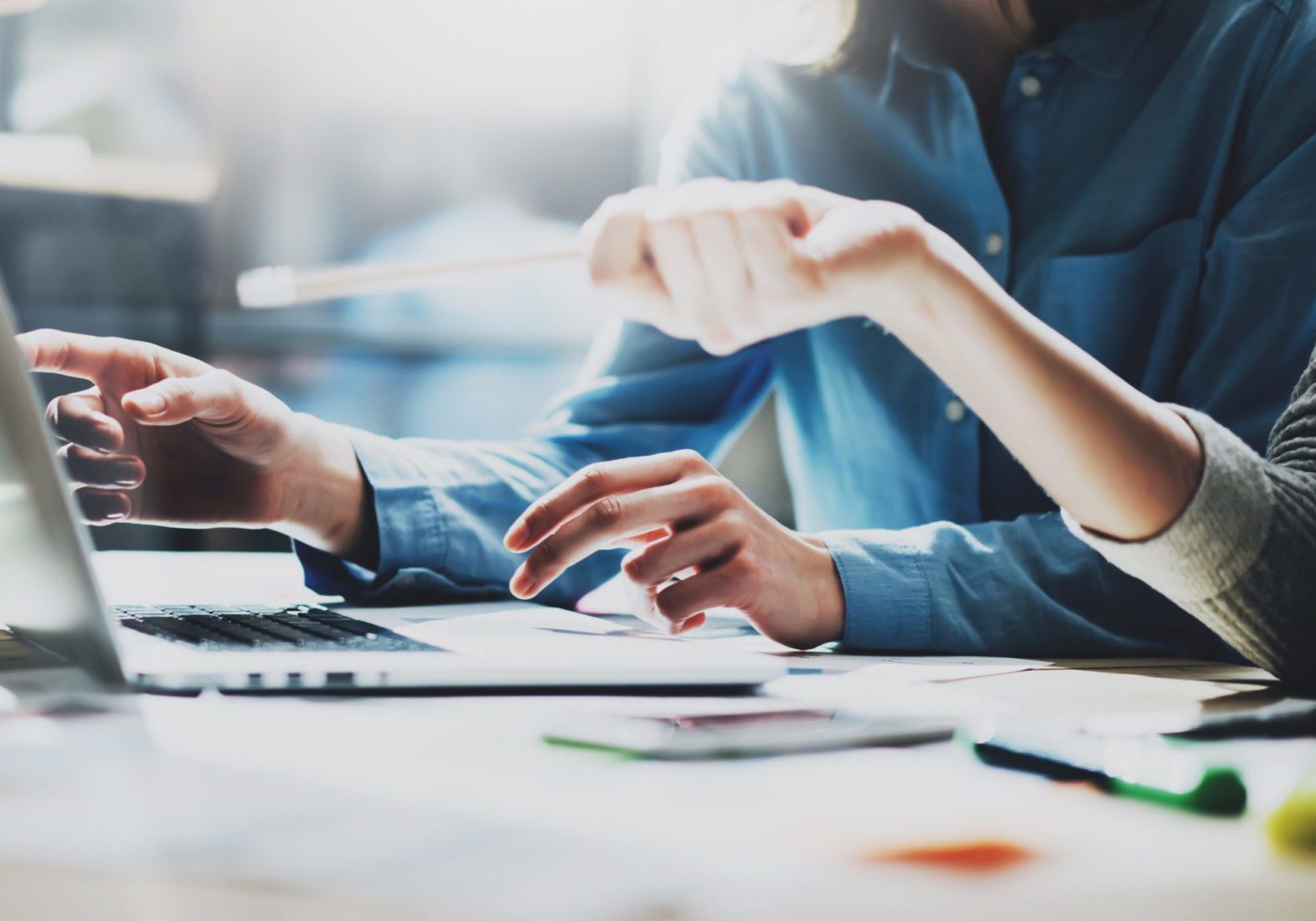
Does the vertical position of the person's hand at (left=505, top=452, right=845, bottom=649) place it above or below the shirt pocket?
below

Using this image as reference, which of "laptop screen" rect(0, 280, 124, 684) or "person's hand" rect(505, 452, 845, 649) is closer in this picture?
"laptop screen" rect(0, 280, 124, 684)

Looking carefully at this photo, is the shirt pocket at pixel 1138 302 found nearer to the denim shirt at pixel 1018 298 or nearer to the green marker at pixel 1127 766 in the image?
the denim shirt at pixel 1018 298

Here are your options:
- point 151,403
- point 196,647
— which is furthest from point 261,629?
point 151,403

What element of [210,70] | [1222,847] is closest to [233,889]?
[1222,847]

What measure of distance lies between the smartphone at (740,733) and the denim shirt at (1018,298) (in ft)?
0.84

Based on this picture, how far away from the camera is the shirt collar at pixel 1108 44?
92cm

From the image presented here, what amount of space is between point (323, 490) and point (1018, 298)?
549 millimetres

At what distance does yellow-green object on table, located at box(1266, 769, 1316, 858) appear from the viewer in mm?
258

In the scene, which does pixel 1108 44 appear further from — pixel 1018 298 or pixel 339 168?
pixel 339 168

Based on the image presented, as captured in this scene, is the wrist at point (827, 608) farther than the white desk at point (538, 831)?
Yes

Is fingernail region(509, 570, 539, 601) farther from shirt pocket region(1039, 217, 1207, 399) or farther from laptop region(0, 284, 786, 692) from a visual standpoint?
Answer: shirt pocket region(1039, 217, 1207, 399)

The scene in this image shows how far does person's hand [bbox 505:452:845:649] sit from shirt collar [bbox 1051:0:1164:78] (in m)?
0.52

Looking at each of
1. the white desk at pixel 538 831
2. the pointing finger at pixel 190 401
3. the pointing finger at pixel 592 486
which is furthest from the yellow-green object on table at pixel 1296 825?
the pointing finger at pixel 190 401

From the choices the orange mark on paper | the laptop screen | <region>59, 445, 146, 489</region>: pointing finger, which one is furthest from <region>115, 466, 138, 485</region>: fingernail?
the orange mark on paper
